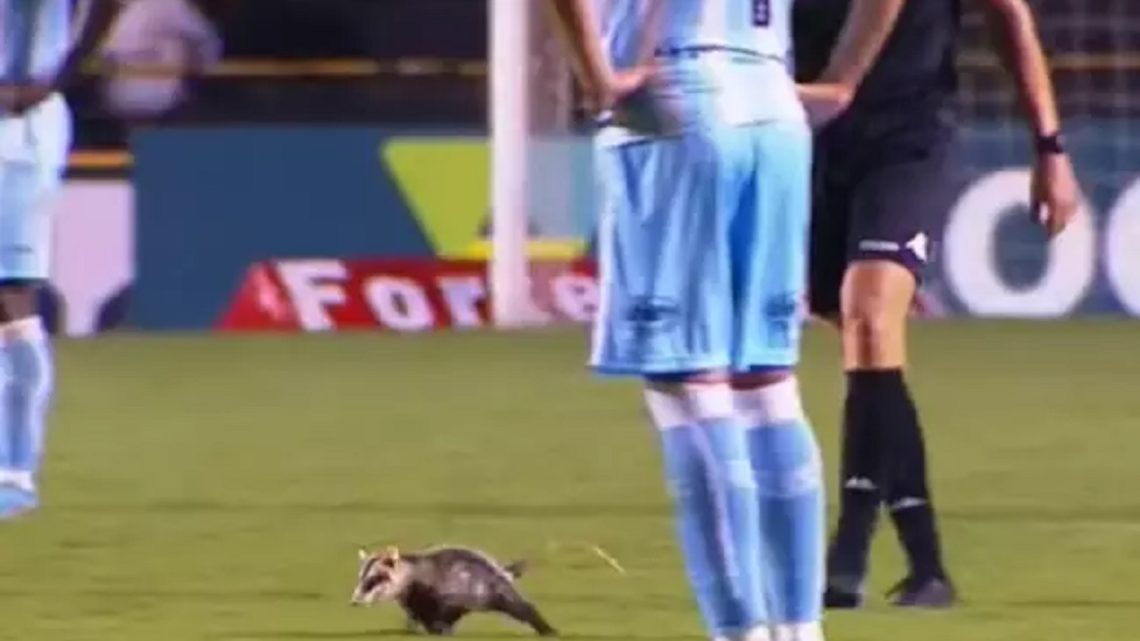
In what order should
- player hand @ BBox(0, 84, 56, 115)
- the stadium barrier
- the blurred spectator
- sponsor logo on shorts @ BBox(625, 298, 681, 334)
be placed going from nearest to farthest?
sponsor logo on shorts @ BBox(625, 298, 681, 334)
player hand @ BBox(0, 84, 56, 115)
the stadium barrier
the blurred spectator

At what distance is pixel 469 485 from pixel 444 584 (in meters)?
3.31

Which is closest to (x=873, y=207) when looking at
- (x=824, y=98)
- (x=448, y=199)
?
(x=824, y=98)

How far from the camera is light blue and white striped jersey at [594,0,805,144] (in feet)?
18.4

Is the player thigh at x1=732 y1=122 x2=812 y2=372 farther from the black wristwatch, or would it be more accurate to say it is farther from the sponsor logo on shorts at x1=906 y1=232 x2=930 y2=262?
the sponsor logo on shorts at x1=906 y1=232 x2=930 y2=262

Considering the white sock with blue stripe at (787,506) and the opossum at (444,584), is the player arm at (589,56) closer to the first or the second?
the white sock with blue stripe at (787,506)

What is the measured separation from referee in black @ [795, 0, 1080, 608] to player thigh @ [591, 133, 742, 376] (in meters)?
1.57

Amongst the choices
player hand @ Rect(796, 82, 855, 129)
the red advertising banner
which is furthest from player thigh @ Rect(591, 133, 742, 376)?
the red advertising banner

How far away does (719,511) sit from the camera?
5.64 meters

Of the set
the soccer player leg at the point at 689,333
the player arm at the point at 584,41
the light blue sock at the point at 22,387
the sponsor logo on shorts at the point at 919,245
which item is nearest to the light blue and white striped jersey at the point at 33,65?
the light blue sock at the point at 22,387

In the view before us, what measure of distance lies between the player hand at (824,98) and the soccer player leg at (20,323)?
3255 mm

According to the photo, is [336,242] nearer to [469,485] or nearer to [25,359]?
[469,485]

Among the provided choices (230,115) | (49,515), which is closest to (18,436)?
(49,515)

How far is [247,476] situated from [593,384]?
3.50 meters

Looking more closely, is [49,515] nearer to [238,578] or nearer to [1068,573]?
[238,578]
